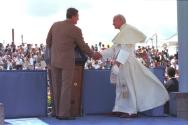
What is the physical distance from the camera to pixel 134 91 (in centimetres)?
820

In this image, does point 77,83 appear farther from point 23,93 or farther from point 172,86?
point 172,86

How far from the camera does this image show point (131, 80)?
8227 mm

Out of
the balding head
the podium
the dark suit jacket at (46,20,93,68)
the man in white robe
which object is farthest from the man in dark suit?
the balding head

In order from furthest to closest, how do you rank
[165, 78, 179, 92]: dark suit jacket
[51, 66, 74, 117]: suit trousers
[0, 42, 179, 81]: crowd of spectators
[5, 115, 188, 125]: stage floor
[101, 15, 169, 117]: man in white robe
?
[0, 42, 179, 81]: crowd of spectators
[165, 78, 179, 92]: dark suit jacket
[101, 15, 169, 117]: man in white robe
[51, 66, 74, 117]: suit trousers
[5, 115, 188, 125]: stage floor

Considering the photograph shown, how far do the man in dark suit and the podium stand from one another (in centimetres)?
17

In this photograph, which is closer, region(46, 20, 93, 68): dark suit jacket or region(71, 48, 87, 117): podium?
region(46, 20, 93, 68): dark suit jacket

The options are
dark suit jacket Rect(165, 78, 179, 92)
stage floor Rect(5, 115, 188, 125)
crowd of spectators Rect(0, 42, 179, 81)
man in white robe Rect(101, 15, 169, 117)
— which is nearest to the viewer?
stage floor Rect(5, 115, 188, 125)

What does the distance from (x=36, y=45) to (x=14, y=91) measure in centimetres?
3113

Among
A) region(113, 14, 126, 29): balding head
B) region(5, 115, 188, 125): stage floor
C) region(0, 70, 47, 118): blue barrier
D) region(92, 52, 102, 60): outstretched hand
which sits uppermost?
region(113, 14, 126, 29): balding head

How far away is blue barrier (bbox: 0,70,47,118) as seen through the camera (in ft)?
26.8

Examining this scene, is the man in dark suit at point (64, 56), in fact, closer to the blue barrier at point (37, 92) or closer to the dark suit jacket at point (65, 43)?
the dark suit jacket at point (65, 43)

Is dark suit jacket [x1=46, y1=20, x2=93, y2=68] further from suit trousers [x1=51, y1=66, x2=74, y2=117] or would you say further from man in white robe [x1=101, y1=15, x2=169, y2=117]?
man in white robe [x1=101, y1=15, x2=169, y2=117]

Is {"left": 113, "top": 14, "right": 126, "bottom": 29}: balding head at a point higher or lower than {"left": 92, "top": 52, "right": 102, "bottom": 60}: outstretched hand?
higher

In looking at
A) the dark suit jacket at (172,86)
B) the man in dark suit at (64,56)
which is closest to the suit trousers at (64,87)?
the man in dark suit at (64,56)
